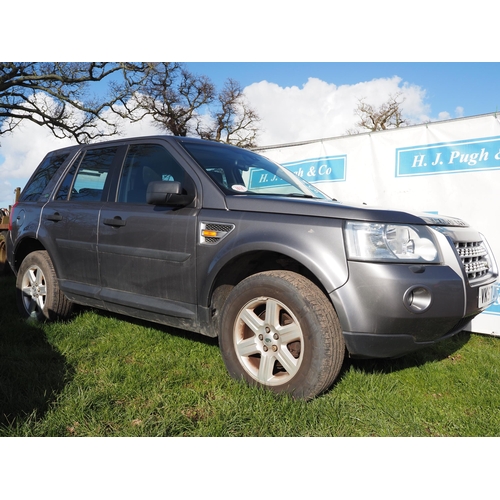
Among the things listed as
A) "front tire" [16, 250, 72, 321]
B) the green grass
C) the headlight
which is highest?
the headlight

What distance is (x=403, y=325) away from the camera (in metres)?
2.37

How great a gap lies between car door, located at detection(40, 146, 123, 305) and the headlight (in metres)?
2.41

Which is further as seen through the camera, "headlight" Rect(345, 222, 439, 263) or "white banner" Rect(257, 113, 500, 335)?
"white banner" Rect(257, 113, 500, 335)

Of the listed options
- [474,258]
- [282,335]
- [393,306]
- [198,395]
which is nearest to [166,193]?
[282,335]

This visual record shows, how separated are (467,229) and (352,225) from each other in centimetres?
112

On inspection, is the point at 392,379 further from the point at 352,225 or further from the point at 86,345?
the point at 86,345


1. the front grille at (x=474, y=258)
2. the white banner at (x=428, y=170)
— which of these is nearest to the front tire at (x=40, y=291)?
the front grille at (x=474, y=258)

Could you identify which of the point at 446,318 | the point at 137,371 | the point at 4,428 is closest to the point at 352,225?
the point at 446,318

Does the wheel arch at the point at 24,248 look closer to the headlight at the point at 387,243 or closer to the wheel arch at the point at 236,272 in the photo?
the wheel arch at the point at 236,272

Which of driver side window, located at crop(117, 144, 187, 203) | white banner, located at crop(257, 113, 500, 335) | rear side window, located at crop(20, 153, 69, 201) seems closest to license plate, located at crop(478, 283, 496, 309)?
white banner, located at crop(257, 113, 500, 335)

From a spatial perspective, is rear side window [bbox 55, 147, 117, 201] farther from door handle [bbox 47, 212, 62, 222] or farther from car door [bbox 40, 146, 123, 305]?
door handle [bbox 47, 212, 62, 222]

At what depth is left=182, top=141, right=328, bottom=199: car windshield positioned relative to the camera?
10.7ft

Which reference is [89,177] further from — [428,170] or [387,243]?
[428,170]

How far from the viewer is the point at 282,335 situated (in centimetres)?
260
